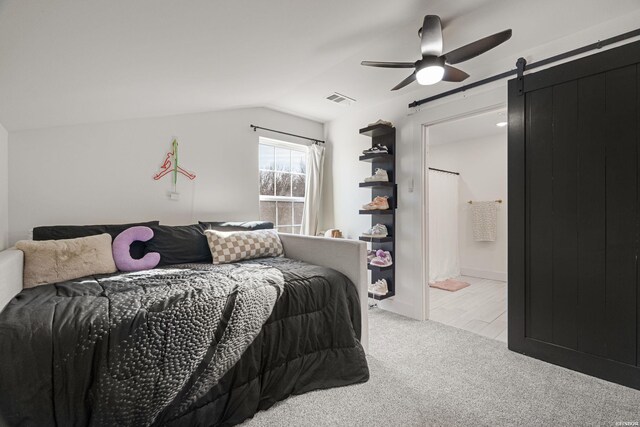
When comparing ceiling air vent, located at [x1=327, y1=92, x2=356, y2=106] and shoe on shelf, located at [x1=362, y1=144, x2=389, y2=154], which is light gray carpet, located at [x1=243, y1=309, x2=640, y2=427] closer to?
shoe on shelf, located at [x1=362, y1=144, x2=389, y2=154]

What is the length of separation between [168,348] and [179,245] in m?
1.15

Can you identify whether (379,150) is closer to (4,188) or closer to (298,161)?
(298,161)

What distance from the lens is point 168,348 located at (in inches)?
48.3

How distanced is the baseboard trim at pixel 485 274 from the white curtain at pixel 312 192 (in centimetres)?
270

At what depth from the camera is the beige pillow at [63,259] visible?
1.63 metres

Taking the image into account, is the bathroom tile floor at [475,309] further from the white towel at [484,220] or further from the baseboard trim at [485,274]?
the white towel at [484,220]

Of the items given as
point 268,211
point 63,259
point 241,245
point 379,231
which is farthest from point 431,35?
point 63,259

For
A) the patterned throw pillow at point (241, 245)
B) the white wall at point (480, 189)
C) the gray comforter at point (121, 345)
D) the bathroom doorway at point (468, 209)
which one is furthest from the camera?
Answer: the white wall at point (480, 189)

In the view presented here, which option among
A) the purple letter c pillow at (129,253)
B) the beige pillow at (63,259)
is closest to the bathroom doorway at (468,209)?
the purple letter c pillow at (129,253)

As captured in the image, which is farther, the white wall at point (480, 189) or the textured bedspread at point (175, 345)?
the white wall at point (480, 189)

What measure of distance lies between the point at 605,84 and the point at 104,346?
9.71ft

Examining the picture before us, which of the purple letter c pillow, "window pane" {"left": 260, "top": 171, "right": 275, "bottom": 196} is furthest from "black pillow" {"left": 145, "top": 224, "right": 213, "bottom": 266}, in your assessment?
"window pane" {"left": 260, "top": 171, "right": 275, "bottom": 196}

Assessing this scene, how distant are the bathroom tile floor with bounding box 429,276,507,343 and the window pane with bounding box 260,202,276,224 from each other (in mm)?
2075

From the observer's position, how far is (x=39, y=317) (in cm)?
112
